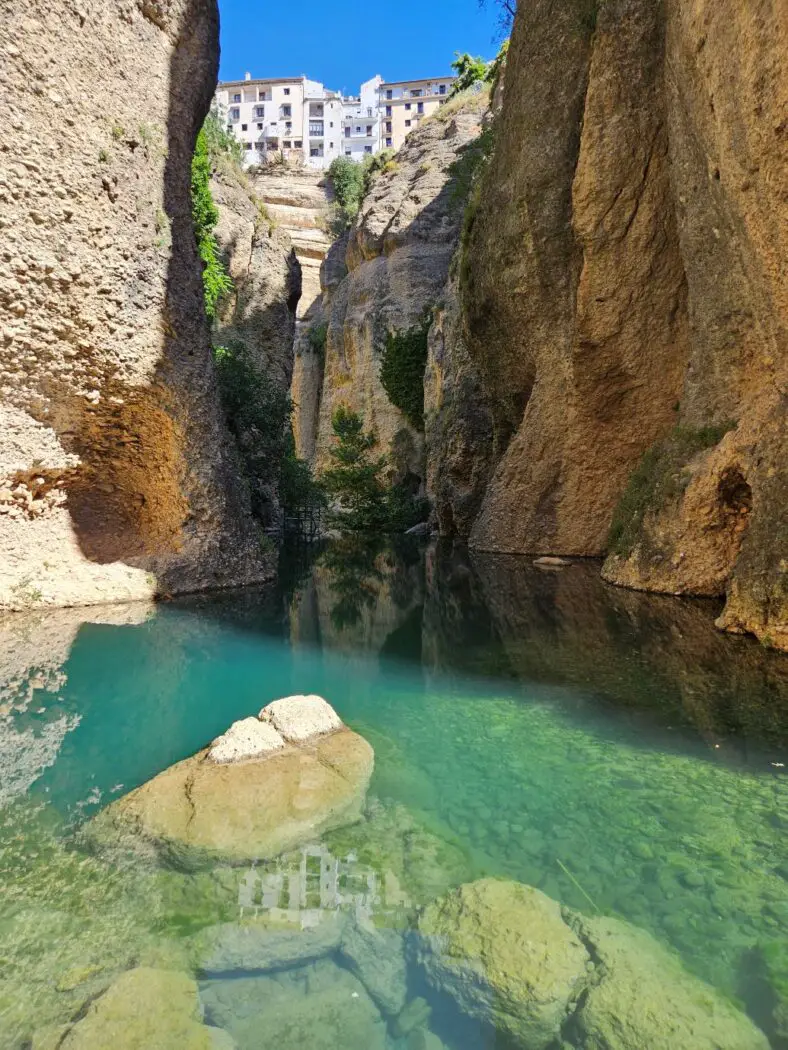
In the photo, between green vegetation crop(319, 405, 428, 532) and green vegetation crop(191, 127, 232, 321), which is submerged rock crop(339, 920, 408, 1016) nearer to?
green vegetation crop(191, 127, 232, 321)

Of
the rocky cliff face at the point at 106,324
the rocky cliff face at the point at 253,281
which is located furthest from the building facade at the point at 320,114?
the rocky cliff face at the point at 106,324

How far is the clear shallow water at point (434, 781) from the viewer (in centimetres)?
258

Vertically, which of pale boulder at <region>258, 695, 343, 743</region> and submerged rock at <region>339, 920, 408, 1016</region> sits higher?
pale boulder at <region>258, 695, 343, 743</region>

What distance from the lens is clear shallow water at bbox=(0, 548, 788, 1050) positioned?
2580 mm

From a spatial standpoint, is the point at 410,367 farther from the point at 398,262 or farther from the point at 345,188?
the point at 345,188

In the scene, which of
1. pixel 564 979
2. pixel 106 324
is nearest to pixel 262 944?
pixel 564 979

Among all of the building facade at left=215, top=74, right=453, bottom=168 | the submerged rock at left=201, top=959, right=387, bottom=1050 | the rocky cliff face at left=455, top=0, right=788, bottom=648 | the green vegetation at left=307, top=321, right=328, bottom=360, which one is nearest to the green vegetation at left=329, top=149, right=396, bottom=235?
the green vegetation at left=307, top=321, right=328, bottom=360

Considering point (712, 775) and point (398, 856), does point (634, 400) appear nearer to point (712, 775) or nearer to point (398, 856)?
point (712, 775)

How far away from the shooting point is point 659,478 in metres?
10.4

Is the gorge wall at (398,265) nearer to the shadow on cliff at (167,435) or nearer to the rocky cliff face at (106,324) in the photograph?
the shadow on cliff at (167,435)

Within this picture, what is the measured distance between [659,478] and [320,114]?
76.4 meters

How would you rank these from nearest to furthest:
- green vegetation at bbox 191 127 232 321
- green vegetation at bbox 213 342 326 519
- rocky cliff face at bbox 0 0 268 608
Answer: rocky cliff face at bbox 0 0 268 608 < green vegetation at bbox 191 127 232 321 < green vegetation at bbox 213 342 326 519

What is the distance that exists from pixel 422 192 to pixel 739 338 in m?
25.8

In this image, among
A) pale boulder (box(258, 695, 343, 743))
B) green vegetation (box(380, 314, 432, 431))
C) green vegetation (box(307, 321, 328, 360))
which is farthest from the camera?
green vegetation (box(307, 321, 328, 360))
